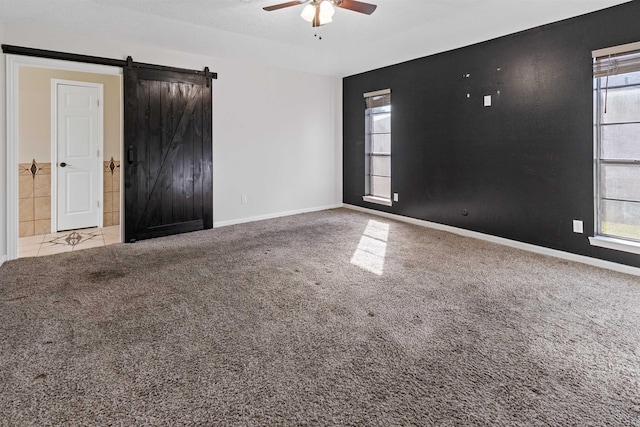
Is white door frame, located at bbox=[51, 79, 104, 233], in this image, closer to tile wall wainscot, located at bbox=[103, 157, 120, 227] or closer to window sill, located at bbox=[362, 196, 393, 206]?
tile wall wainscot, located at bbox=[103, 157, 120, 227]

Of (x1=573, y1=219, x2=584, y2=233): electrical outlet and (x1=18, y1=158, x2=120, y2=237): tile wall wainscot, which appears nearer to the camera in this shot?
(x1=573, y1=219, x2=584, y2=233): electrical outlet

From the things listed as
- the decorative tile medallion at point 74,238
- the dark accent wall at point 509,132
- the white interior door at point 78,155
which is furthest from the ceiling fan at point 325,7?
the decorative tile medallion at point 74,238

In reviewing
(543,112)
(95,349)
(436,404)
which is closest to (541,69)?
(543,112)

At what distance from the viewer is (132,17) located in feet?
12.6

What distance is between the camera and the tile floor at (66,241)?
14.4 feet

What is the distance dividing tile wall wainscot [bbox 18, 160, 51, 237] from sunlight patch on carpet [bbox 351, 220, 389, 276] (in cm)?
441

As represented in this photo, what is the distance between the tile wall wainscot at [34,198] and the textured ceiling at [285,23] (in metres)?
2.02

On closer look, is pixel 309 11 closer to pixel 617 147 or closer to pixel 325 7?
pixel 325 7

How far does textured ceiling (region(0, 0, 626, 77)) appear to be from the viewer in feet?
11.7

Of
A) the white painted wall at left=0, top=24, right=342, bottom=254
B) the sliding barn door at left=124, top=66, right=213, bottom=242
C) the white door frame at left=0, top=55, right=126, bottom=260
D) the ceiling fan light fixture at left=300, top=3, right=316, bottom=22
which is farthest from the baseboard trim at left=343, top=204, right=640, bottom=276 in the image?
the white door frame at left=0, top=55, right=126, bottom=260

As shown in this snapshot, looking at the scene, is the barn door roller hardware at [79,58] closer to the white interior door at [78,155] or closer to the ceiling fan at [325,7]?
the white interior door at [78,155]

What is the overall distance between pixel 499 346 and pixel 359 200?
472 centimetres

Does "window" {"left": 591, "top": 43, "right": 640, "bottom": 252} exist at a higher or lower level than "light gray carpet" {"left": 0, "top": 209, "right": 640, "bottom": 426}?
higher

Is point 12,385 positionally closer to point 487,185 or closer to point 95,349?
point 95,349
